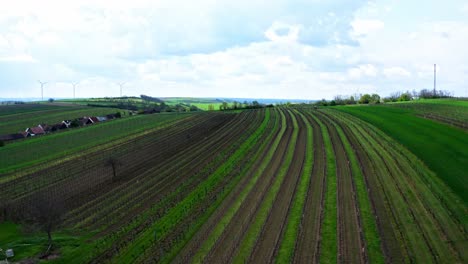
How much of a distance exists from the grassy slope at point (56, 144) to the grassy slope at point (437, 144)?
52246mm

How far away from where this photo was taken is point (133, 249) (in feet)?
91.0

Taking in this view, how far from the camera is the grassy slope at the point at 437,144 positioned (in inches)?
1586

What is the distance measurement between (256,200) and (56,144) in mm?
53211

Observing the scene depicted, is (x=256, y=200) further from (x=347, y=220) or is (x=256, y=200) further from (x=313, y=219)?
(x=347, y=220)

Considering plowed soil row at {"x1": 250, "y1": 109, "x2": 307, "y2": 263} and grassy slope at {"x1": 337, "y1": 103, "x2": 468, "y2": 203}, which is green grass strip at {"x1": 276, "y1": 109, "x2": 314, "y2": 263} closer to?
plowed soil row at {"x1": 250, "y1": 109, "x2": 307, "y2": 263}

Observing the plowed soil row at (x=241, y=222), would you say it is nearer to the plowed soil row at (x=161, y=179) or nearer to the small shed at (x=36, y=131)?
the plowed soil row at (x=161, y=179)

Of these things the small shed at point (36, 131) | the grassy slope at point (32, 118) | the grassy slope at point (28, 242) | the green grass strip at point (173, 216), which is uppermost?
the grassy slope at point (32, 118)

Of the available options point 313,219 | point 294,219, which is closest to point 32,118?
point 294,219

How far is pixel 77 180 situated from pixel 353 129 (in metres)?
48.3

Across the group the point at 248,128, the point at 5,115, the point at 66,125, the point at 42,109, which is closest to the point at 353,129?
the point at 248,128

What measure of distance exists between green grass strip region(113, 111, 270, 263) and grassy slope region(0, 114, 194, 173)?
30.5 m

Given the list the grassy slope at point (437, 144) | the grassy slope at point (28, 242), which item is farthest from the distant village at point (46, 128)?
the grassy slope at point (437, 144)

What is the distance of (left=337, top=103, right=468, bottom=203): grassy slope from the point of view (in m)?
40.3

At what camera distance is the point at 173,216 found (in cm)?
3381
